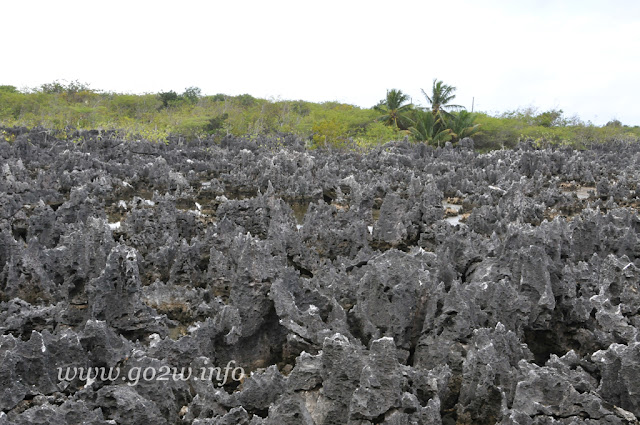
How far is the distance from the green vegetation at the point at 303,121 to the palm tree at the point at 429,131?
0.06 m

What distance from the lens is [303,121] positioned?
3791cm

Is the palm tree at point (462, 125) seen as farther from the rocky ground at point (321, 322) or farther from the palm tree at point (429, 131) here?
the rocky ground at point (321, 322)

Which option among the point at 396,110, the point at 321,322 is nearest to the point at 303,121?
the point at 396,110

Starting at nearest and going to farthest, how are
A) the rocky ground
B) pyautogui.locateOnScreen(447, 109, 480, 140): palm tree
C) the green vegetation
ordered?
the rocky ground, the green vegetation, pyautogui.locateOnScreen(447, 109, 480, 140): palm tree

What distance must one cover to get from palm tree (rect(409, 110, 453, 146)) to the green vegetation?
6cm

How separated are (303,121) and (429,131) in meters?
9.58

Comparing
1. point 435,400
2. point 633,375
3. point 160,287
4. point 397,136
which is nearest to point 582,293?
point 633,375

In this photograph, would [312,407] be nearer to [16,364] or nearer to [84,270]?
[16,364]

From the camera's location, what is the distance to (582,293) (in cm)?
590

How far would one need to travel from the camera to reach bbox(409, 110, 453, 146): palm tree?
104ft

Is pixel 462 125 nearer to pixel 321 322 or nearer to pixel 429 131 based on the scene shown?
pixel 429 131

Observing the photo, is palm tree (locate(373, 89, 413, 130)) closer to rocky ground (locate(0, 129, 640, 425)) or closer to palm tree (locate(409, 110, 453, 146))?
palm tree (locate(409, 110, 453, 146))

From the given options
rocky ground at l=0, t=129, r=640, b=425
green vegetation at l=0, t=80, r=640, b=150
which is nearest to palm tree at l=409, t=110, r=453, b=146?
green vegetation at l=0, t=80, r=640, b=150

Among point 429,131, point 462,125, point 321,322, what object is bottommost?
point 321,322
